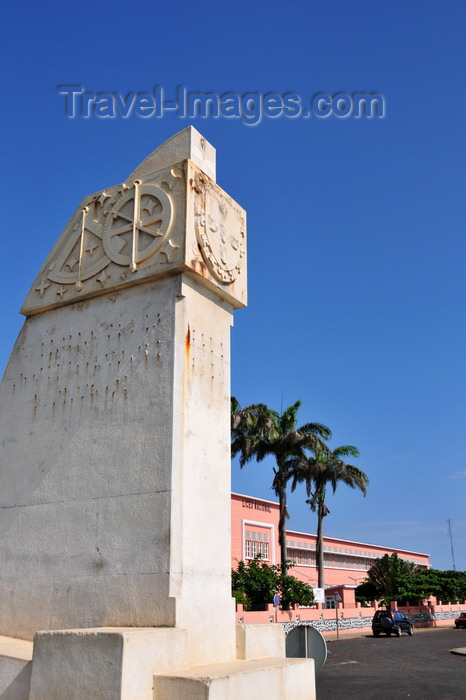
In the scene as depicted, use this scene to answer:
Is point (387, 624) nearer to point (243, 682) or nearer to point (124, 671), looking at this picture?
point (243, 682)

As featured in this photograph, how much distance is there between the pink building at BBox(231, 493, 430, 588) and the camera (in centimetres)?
3706

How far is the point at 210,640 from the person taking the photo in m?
5.56

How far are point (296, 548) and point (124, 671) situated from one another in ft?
144

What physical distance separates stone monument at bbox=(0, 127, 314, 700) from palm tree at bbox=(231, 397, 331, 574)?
79.1 feet

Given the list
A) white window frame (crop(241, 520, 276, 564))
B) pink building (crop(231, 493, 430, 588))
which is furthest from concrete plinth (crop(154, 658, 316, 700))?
white window frame (crop(241, 520, 276, 564))

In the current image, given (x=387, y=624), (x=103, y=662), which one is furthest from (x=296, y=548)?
(x=103, y=662)

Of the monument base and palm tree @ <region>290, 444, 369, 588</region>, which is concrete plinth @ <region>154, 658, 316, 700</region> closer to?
the monument base

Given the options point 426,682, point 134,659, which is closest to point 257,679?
point 134,659

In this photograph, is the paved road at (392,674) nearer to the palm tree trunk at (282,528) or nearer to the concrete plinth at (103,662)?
the palm tree trunk at (282,528)

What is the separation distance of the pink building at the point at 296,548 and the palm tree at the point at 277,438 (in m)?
4.53

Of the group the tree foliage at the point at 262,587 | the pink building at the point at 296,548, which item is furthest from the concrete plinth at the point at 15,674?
the pink building at the point at 296,548

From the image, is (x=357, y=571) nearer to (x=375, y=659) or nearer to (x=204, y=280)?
(x=375, y=659)

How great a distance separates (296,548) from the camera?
46594 mm

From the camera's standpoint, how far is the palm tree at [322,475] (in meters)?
34.1
